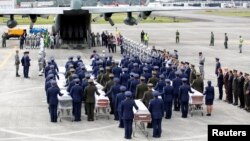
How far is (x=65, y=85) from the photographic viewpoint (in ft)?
66.1

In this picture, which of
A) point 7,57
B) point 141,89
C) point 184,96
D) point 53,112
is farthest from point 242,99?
point 7,57

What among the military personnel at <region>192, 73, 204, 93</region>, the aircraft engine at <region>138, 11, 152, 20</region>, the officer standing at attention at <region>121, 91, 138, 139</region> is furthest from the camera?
the aircraft engine at <region>138, 11, 152, 20</region>

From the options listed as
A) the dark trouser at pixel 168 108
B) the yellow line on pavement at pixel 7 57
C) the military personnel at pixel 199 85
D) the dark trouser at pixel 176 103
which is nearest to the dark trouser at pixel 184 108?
the dark trouser at pixel 168 108

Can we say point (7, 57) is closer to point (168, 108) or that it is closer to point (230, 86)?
point (230, 86)

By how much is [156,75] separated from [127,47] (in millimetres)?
16753

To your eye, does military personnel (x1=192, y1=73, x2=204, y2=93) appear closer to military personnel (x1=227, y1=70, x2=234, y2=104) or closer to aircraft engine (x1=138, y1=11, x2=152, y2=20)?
military personnel (x1=227, y1=70, x2=234, y2=104)

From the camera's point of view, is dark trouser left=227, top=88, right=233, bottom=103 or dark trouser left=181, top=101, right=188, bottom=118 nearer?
dark trouser left=181, top=101, right=188, bottom=118

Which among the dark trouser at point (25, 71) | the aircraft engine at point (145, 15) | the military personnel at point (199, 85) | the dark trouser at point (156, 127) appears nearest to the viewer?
the dark trouser at point (156, 127)

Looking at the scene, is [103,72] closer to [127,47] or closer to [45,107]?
A: [45,107]

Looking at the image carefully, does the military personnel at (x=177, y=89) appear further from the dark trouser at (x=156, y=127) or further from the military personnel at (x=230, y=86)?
the dark trouser at (x=156, y=127)

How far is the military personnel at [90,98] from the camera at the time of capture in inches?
683

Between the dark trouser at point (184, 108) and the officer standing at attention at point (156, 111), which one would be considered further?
the dark trouser at point (184, 108)

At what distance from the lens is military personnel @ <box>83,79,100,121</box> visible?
57.0ft

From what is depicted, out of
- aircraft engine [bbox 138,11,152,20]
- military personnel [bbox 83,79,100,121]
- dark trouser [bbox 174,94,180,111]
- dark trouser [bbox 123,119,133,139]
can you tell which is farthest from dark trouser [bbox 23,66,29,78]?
aircraft engine [bbox 138,11,152,20]
